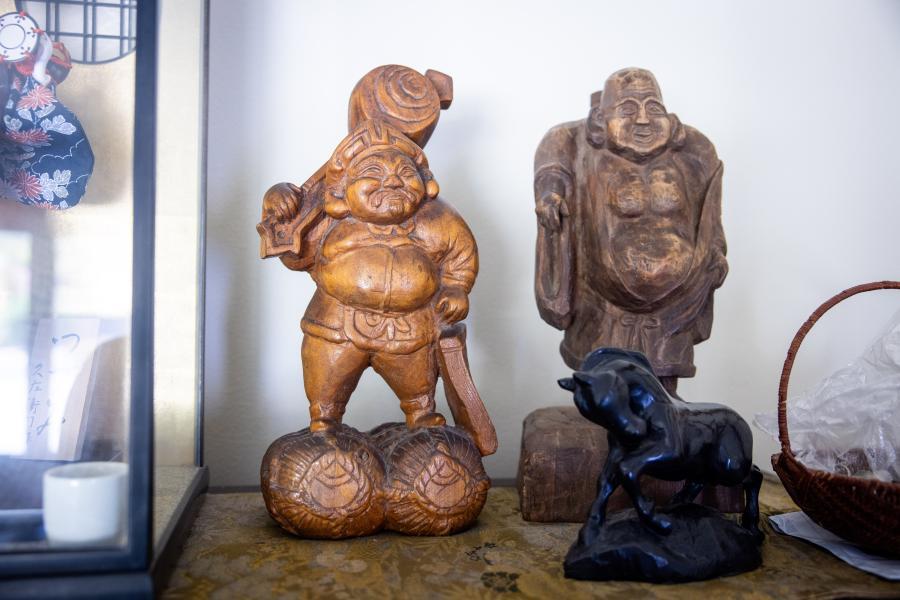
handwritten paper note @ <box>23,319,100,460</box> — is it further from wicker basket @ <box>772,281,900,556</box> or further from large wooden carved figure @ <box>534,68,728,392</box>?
wicker basket @ <box>772,281,900,556</box>

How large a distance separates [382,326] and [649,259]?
0.39m

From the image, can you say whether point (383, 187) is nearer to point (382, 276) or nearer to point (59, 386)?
point (382, 276)

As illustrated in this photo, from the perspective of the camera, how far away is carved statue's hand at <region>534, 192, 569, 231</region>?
121 centimetres

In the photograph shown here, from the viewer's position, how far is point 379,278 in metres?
1.07

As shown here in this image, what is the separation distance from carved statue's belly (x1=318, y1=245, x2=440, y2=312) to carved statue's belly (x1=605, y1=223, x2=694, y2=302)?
0.93ft

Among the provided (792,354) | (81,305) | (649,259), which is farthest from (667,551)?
(81,305)

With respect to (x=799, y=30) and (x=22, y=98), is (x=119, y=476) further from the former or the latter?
(x=799, y=30)

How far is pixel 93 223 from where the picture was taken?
90cm

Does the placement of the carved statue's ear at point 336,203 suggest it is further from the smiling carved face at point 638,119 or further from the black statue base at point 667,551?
the black statue base at point 667,551

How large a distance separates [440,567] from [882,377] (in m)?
0.68

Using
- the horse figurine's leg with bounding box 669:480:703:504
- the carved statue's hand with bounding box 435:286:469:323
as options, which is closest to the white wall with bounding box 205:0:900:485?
the carved statue's hand with bounding box 435:286:469:323

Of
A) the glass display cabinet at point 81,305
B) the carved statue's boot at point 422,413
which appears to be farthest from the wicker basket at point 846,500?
the glass display cabinet at point 81,305

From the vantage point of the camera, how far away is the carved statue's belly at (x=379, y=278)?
107cm

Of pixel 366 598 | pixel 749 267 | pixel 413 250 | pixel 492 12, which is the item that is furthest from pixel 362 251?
pixel 749 267
